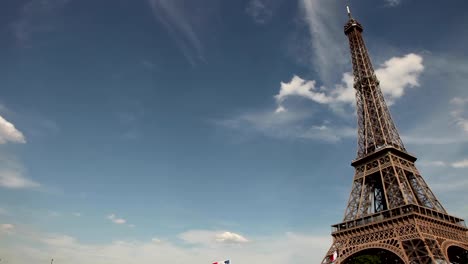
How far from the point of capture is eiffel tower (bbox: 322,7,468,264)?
1857 inches

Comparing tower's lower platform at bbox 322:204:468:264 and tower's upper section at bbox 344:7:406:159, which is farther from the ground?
tower's upper section at bbox 344:7:406:159

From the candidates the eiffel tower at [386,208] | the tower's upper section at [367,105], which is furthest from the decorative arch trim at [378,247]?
the tower's upper section at [367,105]

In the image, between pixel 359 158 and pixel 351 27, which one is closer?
pixel 359 158

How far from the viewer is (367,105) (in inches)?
2746

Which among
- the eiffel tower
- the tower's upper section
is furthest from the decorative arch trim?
the tower's upper section

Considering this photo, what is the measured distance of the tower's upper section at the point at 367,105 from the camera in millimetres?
64500

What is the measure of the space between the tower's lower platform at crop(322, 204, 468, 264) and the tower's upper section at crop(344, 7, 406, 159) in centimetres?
1507

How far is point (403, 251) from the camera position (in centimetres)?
4488

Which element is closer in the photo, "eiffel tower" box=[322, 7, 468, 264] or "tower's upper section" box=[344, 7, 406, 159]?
"eiffel tower" box=[322, 7, 468, 264]

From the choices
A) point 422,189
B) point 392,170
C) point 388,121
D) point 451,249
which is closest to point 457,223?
point 451,249

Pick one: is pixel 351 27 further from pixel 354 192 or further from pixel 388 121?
pixel 354 192

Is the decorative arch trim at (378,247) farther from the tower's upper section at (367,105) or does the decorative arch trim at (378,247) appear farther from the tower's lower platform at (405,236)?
the tower's upper section at (367,105)

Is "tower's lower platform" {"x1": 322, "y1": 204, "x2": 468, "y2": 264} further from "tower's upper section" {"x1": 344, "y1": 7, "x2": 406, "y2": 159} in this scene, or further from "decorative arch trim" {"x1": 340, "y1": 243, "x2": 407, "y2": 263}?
"tower's upper section" {"x1": 344, "y1": 7, "x2": 406, "y2": 159}

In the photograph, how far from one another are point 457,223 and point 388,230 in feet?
53.2
